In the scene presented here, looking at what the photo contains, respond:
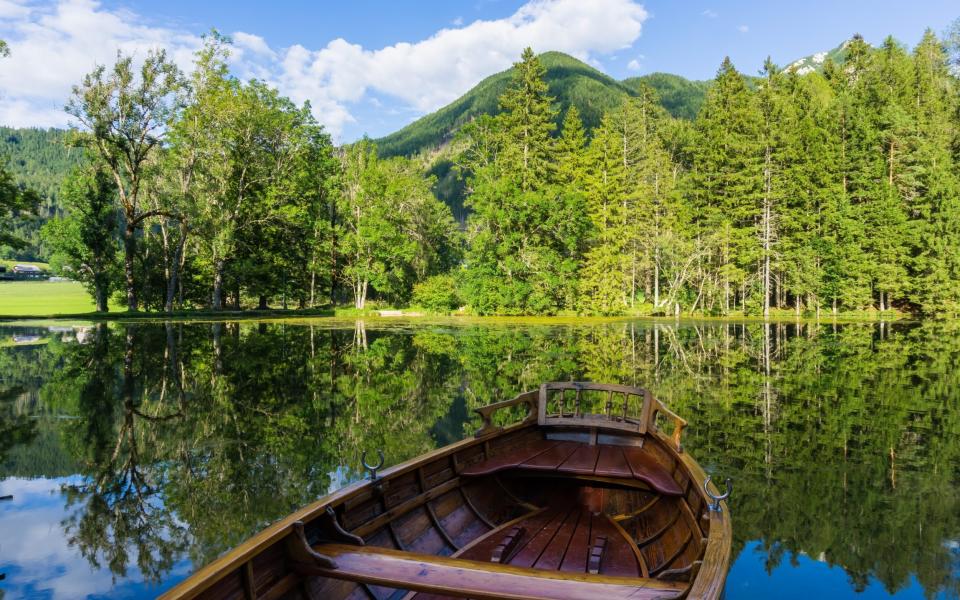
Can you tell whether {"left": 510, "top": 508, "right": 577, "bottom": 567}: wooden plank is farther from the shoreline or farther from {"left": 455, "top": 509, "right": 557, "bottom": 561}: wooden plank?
the shoreline

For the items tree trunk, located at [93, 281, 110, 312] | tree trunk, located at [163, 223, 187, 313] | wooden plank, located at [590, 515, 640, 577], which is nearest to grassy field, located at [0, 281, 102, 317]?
tree trunk, located at [93, 281, 110, 312]

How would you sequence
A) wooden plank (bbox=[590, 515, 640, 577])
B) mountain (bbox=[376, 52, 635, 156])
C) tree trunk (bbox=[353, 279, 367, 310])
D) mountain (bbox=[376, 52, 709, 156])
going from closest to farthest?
wooden plank (bbox=[590, 515, 640, 577]) < tree trunk (bbox=[353, 279, 367, 310]) < mountain (bbox=[376, 52, 709, 156]) < mountain (bbox=[376, 52, 635, 156])

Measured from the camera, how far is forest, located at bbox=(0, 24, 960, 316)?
128 feet

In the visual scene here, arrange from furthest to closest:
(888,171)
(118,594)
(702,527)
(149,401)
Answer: (888,171) < (149,401) < (118,594) < (702,527)

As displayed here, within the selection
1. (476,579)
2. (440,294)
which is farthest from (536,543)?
(440,294)

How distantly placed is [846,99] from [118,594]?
2288 inches

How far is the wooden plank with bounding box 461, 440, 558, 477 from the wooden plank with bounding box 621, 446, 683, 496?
1052mm

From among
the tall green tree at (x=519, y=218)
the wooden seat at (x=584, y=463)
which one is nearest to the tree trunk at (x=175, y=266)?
the tall green tree at (x=519, y=218)

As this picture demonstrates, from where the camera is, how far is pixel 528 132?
1741 inches

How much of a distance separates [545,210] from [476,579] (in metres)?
37.5

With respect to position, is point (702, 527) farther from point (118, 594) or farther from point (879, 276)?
point (879, 276)

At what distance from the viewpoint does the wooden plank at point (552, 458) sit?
633 centimetres

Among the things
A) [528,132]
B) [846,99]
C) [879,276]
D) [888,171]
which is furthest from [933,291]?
[528,132]

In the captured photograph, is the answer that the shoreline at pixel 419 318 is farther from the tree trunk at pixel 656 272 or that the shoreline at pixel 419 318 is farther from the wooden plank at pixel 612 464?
the wooden plank at pixel 612 464
